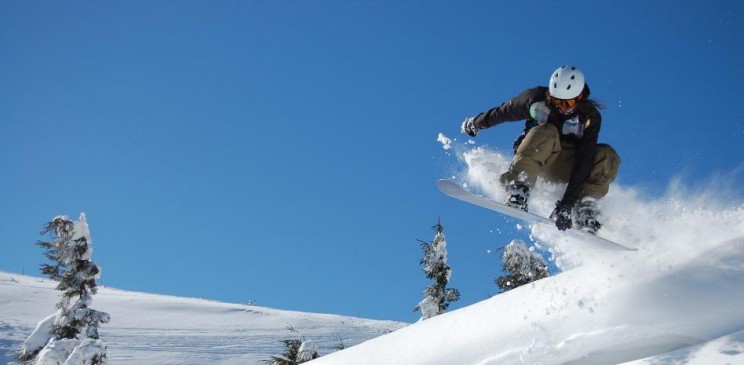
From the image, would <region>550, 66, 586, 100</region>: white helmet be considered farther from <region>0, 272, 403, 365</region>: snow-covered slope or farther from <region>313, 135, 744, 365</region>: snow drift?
<region>0, 272, 403, 365</region>: snow-covered slope

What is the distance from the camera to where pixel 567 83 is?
6129mm

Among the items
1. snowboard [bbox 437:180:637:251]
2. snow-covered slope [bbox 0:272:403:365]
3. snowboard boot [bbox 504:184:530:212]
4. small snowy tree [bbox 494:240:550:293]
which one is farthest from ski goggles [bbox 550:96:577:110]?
snow-covered slope [bbox 0:272:403:365]

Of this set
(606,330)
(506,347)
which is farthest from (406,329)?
(606,330)

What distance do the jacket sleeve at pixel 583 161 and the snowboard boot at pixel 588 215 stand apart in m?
0.13

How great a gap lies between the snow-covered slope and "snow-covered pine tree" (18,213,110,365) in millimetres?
20155

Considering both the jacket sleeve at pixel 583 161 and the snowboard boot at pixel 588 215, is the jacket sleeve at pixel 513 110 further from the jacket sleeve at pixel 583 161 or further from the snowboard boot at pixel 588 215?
the snowboard boot at pixel 588 215

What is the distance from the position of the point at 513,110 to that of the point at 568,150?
74cm

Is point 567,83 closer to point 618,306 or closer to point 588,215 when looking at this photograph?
point 588,215

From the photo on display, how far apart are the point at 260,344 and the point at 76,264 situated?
31654 millimetres

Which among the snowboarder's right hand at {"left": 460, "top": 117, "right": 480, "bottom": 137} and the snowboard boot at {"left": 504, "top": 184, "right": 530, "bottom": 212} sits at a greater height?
the snowboarder's right hand at {"left": 460, "top": 117, "right": 480, "bottom": 137}

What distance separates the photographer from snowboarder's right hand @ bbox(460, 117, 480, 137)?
23.9 feet

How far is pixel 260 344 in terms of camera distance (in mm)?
44906

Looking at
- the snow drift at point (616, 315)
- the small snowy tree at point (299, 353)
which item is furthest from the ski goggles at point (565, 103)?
the small snowy tree at point (299, 353)

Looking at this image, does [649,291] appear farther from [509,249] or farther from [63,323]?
[509,249]
